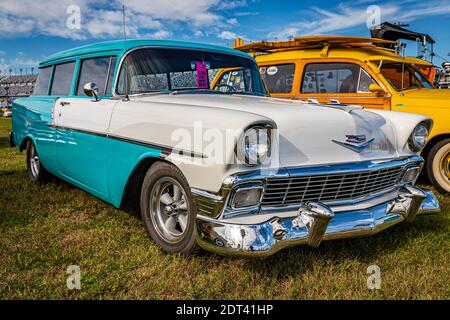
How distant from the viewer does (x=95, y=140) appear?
315 cm

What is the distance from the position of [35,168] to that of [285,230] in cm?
368

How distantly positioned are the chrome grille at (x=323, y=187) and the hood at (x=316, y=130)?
97mm

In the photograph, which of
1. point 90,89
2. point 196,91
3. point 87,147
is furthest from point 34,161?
point 196,91

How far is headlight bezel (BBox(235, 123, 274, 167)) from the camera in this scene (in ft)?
6.99

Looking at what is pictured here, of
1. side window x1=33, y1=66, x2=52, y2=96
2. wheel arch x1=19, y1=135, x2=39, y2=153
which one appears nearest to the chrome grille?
wheel arch x1=19, y1=135, x2=39, y2=153

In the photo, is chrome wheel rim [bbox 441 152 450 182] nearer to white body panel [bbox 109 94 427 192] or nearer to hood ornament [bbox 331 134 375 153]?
white body panel [bbox 109 94 427 192]

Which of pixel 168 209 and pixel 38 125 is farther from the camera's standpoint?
pixel 38 125

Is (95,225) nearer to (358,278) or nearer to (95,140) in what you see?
(95,140)

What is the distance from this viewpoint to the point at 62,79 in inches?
165

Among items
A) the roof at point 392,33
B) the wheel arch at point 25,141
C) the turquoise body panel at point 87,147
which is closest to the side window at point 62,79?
the turquoise body panel at point 87,147

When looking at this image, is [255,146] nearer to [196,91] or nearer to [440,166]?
[196,91]

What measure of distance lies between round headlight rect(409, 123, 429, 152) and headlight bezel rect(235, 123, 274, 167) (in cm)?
133

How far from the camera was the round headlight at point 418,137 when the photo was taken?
2.97 meters
